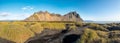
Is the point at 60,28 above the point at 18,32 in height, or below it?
above

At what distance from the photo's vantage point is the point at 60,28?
329 ft

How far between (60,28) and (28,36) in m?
20.7

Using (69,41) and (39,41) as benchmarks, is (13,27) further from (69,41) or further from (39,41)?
(69,41)

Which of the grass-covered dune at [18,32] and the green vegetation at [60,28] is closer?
the green vegetation at [60,28]

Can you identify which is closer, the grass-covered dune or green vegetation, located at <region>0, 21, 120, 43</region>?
green vegetation, located at <region>0, 21, 120, 43</region>

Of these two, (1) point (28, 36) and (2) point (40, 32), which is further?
(2) point (40, 32)

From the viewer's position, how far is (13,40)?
77.3 meters

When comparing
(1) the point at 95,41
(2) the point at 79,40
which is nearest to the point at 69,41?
(2) the point at 79,40

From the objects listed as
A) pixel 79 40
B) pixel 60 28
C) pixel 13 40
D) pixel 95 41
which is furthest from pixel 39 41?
pixel 60 28

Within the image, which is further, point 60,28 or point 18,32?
point 60,28

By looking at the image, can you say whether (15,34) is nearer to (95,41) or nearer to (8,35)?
(8,35)

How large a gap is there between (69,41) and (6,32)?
3135 cm

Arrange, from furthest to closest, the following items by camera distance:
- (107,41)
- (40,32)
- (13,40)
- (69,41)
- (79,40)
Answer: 1. (40,32)
2. (13,40)
3. (69,41)
4. (79,40)
5. (107,41)

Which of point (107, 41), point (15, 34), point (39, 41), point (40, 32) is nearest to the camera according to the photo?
point (107, 41)
